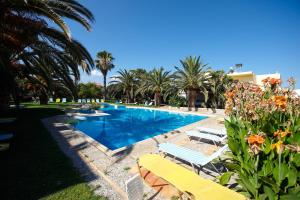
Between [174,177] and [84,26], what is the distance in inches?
286

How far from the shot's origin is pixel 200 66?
71.9 ft

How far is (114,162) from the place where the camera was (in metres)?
5.59

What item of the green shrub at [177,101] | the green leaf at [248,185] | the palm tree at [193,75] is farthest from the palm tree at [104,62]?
the green leaf at [248,185]

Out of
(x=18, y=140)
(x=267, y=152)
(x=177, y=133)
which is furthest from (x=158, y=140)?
(x=18, y=140)

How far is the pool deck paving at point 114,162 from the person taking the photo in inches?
160

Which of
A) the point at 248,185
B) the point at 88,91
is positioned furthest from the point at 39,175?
the point at 88,91

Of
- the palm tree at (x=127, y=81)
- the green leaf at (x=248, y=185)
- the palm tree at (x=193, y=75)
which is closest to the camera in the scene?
the green leaf at (x=248, y=185)

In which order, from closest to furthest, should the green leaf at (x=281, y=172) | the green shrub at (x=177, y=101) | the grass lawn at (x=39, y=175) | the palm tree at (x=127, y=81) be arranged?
the green leaf at (x=281, y=172) < the grass lawn at (x=39, y=175) < the green shrub at (x=177, y=101) < the palm tree at (x=127, y=81)

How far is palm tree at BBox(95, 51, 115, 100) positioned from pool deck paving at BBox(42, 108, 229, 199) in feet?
97.0

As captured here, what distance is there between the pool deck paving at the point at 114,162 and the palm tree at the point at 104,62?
97.0ft

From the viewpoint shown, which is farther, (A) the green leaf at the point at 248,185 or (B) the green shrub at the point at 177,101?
(B) the green shrub at the point at 177,101

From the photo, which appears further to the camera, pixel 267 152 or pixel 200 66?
pixel 200 66

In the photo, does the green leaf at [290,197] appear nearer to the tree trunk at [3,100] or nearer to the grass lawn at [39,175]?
the grass lawn at [39,175]

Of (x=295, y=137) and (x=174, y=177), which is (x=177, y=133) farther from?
(x=295, y=137)
